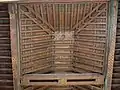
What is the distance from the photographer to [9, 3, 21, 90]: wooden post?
3.80 metres

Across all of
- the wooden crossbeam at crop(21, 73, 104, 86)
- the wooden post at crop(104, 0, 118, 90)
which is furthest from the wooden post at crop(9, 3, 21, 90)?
the wooden post at crop(104, 0, 118, 90)

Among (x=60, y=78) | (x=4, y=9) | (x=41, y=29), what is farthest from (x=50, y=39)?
(x=4, y=9)

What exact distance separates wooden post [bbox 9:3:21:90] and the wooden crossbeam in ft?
0.55

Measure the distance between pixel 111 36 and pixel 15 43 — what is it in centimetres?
207

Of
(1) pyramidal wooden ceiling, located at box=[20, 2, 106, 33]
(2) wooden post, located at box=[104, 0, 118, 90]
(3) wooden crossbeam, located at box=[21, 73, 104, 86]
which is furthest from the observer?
(3) wooden crossbeam, located at box=[21, 73, 104, 86]

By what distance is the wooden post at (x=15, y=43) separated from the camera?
3.80m

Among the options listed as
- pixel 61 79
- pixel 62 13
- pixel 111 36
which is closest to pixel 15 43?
pixel 62 13

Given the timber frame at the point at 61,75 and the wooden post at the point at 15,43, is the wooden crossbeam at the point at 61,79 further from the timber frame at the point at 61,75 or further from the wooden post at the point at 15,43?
the wooden post at the point at 15,43

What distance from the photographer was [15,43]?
3.96 metres

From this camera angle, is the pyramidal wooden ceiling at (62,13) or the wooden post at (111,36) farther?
the pyramidal wooden ceiling at (62,13)

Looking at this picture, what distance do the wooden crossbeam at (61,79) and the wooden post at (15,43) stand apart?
0.17 metres

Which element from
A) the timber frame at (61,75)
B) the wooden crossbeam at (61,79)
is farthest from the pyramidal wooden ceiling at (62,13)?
the wooden crossbeam at (61,79)

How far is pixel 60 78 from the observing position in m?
4.21

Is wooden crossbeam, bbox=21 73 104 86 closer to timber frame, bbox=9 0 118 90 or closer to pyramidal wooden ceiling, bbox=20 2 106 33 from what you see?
timber frame, bbox=9 0 118 90
